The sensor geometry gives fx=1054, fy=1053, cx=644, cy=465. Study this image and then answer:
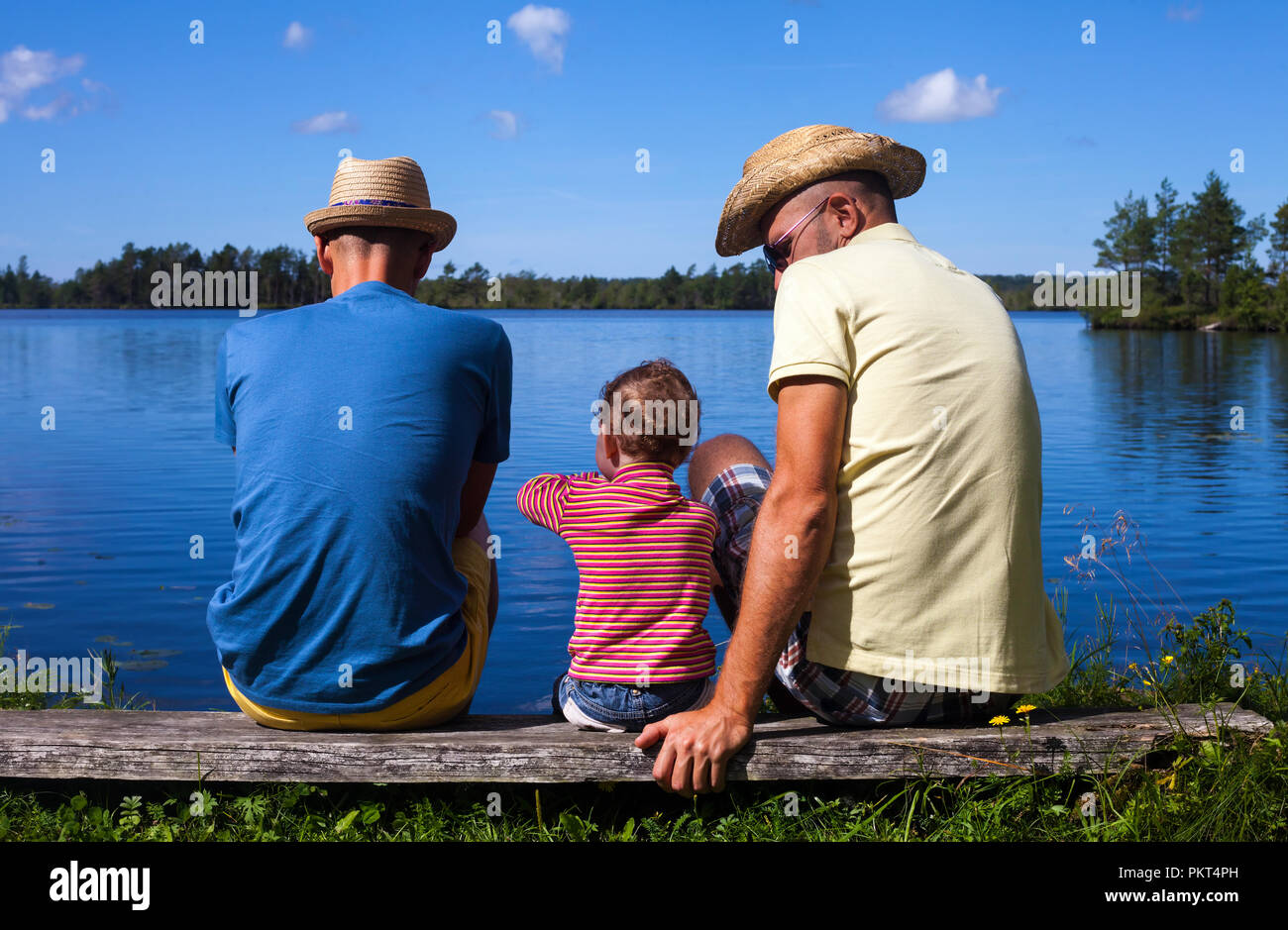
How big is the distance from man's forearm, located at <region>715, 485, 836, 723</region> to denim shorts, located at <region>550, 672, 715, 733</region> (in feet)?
1.24

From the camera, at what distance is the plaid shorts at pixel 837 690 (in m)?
2.63

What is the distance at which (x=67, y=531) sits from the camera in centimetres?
889

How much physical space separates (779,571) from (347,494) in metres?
1.02

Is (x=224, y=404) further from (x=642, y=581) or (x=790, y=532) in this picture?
(x=790, y=532)

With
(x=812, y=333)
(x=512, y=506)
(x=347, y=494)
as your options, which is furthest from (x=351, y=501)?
(x=512, y=506)

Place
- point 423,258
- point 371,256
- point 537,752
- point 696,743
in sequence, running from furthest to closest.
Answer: point 423,258
point 371,256
point 537,752
point 696,743

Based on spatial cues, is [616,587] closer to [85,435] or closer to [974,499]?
[974,499]

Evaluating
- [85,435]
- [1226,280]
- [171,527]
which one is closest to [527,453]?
[171,527]

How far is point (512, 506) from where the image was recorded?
9703 millimetres

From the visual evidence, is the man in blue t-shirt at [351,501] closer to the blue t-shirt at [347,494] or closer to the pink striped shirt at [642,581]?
the blue t-shirt at [347,494]

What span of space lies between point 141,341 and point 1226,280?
68703 mm

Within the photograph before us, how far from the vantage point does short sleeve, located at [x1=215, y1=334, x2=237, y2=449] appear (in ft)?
8.87

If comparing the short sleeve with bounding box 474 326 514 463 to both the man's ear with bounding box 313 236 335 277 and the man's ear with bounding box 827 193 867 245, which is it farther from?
the man's ear with bounding box 827 193 867 245

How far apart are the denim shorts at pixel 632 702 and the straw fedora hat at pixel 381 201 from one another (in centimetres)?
133
